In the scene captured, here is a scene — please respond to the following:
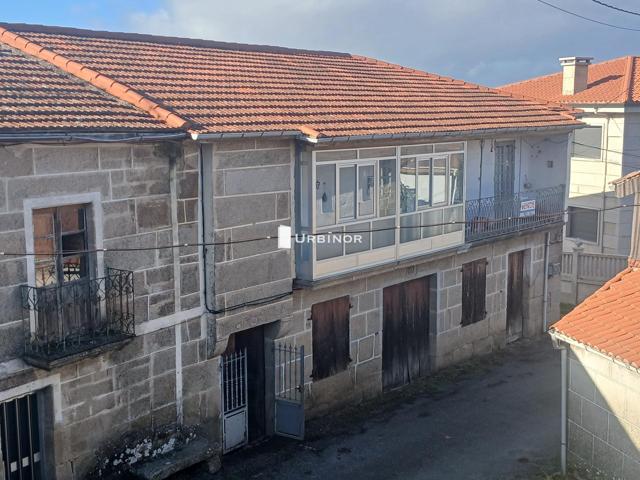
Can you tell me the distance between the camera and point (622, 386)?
11.2m

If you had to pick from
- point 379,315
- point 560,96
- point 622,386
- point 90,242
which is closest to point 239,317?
point 90,242

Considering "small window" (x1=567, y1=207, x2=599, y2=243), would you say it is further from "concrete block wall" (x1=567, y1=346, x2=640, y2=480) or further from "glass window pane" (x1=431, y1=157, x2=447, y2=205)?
"concrete block wall" (x1=567, y1=346, x2=640, y2=480)

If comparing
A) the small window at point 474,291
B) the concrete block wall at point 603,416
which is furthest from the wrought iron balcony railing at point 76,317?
the small window at point 474,291

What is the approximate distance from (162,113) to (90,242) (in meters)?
2.18

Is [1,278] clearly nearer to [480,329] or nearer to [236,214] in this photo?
[236,214]

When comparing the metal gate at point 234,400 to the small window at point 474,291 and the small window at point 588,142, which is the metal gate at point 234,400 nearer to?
the small window at point 474,291

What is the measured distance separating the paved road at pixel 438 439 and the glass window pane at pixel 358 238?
3.25 metres

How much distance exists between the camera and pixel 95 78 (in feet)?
39.6

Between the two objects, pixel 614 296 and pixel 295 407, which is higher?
pixel 614 296

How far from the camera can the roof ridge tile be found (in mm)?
11395

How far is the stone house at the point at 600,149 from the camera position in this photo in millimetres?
26094

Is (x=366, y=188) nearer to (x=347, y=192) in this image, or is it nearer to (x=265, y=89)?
(x=347, y=192)

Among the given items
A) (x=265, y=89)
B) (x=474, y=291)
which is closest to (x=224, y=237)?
(x=265, y=89)

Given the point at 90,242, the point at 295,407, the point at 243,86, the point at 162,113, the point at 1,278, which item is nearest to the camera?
the point at 1,278
